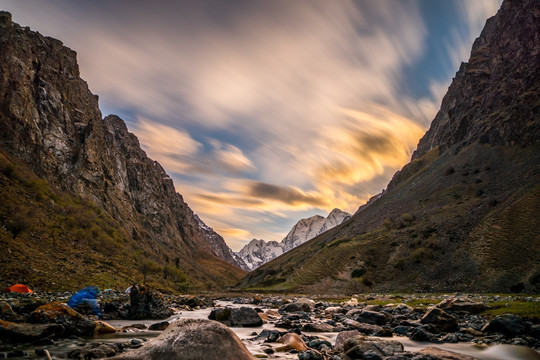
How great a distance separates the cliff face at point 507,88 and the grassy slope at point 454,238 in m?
8.89

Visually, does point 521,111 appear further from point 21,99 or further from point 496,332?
point 21,99

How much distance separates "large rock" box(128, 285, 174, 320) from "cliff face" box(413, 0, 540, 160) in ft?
414

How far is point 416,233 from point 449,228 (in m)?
11.2

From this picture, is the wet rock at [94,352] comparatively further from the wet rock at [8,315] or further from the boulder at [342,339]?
the boulder at [342,339]

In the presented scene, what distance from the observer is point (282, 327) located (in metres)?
22.8

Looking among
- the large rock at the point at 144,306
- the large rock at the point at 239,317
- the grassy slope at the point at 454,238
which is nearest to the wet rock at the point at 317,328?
the large rock at the point at 239,317

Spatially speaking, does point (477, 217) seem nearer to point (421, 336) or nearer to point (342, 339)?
point (421, 336)

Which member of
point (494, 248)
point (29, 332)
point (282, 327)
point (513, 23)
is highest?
point (513, 23)

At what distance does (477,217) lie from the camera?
261 feet

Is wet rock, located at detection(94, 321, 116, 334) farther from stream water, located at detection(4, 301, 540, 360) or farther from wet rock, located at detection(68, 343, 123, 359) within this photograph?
wet rock, located at detection(68, 343, 123, 359)

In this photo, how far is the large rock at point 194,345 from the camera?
8547 mm

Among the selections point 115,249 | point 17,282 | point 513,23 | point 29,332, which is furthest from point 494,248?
point 513,23

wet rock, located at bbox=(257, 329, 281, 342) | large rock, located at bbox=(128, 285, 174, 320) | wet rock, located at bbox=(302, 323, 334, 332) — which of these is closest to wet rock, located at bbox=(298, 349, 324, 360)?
wet rock, located at bbox=(257, 329, 281, 342)

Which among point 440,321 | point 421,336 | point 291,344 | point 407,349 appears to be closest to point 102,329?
point 291,344
